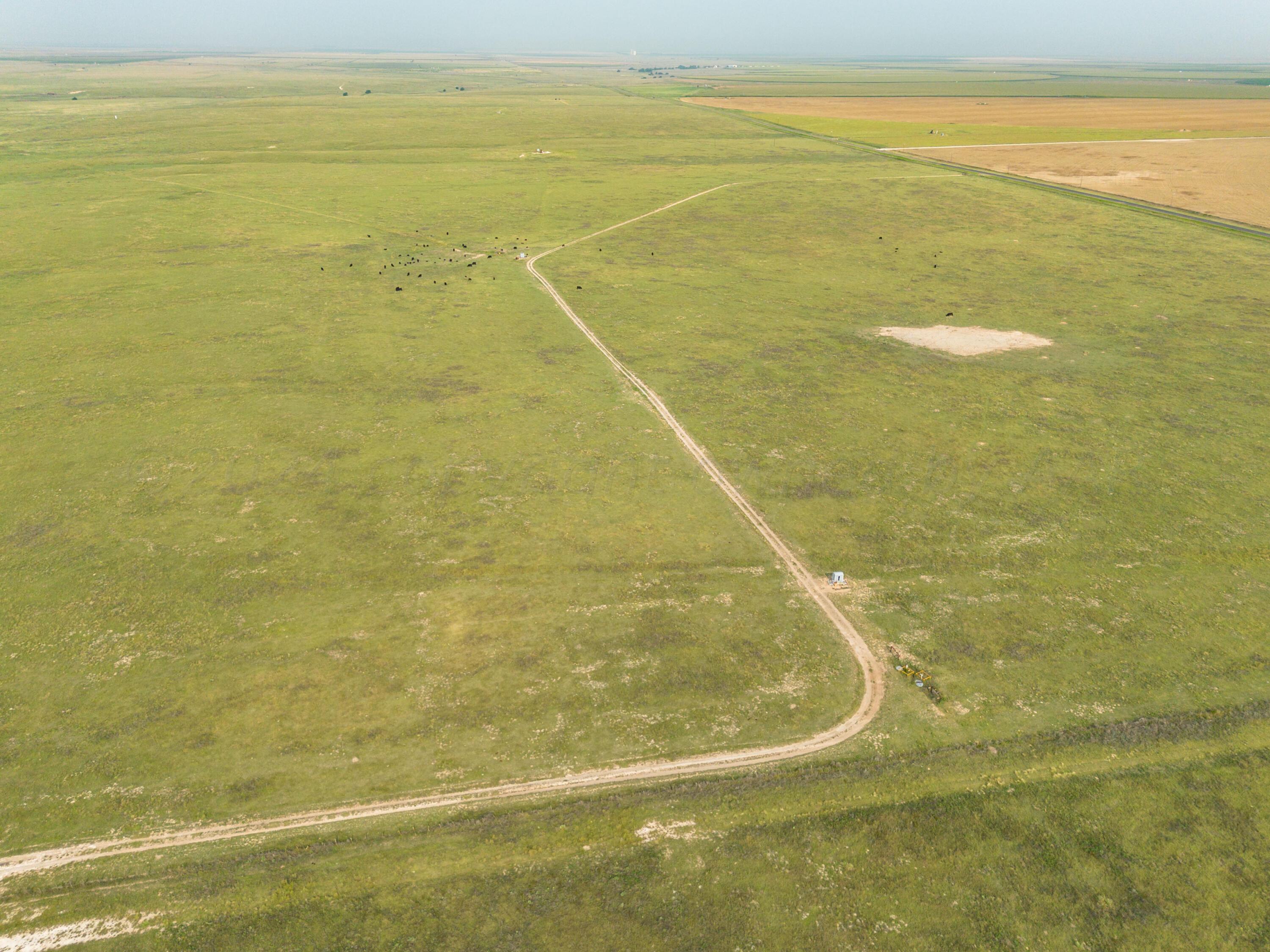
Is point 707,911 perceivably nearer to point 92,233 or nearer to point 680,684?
point 680,684

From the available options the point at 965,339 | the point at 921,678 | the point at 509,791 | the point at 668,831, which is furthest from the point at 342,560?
the point at 965,339

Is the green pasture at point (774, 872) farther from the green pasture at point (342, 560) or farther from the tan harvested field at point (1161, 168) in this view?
the tan harvested field at point (1161, 168)

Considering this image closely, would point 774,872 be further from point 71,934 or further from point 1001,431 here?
point 1001,431

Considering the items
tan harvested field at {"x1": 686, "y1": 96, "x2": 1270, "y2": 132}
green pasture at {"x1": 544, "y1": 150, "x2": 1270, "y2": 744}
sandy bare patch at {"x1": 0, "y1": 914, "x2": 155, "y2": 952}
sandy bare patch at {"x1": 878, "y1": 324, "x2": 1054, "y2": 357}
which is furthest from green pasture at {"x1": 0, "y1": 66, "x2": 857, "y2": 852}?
tan harvested field at {"x1": 686, "y1": 96, "x2": 1270, "y2": 132}

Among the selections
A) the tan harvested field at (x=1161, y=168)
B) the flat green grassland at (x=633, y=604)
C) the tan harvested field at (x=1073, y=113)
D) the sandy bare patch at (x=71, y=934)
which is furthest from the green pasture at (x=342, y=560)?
the tan harvested field at (x=1073, y=113)

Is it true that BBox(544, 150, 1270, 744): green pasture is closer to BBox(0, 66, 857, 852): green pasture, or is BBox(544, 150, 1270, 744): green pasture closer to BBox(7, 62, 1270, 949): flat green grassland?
BBox(7, 62, 1270, 949): flat green grassland
